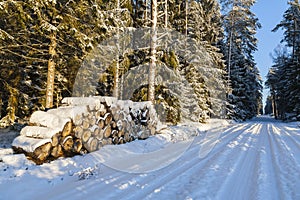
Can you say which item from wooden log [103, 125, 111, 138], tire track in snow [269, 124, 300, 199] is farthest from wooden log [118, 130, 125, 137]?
tire track in snow [269, 124, 300, 199]

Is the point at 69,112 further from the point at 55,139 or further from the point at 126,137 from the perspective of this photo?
the point at 126,137

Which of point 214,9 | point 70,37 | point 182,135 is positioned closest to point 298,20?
point 214,9

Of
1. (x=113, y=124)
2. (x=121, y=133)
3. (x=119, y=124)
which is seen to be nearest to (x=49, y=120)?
(x=113, y=124)

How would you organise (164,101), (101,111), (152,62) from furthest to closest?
1. (164,101)
2. (152,62)
3. (101,111)

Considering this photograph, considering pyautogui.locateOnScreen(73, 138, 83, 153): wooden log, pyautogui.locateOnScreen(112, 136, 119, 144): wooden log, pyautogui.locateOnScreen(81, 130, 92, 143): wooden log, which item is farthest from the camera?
pyautogui.locateOnScreen(112, 136, 119, 144): wooden log

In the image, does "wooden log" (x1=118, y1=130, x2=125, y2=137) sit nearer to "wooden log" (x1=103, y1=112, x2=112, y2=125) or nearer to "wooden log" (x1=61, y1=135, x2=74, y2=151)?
"wooden log" (x1=103, y1=112, x2=112, y2=125)

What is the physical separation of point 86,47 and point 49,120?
4.68 m

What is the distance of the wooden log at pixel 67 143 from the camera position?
5.38 m

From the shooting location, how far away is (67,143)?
546cm

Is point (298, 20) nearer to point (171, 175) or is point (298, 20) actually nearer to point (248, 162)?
point (248, 162)

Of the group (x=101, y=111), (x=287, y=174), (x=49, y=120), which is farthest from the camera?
(x=101, y=111)

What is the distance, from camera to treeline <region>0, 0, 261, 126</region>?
332 inches

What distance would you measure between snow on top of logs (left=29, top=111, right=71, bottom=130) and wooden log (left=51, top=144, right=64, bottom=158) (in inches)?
16.8

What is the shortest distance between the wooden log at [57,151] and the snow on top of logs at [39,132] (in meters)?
0.31
